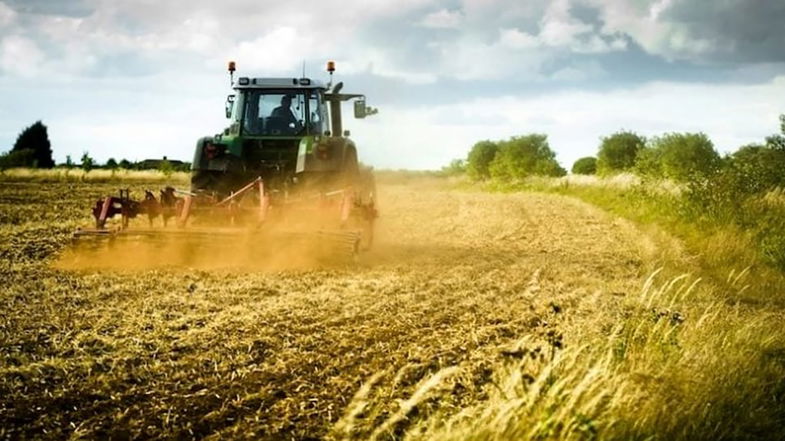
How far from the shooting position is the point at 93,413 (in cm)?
395

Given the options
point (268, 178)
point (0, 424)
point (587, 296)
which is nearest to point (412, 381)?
point (0, 424)

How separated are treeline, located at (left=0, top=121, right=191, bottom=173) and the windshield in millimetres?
24486

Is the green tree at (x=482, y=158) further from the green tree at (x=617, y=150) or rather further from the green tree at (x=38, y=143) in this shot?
the green tree at (x=38, y=143)

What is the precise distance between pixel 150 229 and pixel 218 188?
1.76m

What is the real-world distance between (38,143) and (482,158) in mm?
30165

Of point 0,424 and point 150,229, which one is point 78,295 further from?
point 0,424

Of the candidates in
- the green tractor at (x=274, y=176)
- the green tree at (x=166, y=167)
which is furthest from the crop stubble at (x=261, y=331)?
the green tree at (x=166, y=167)

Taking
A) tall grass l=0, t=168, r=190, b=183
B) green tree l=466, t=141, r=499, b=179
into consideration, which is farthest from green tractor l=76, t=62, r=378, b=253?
green tree l=466, t=141, r=499, b=179

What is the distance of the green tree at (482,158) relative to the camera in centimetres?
5753

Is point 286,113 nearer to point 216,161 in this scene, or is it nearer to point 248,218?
point 216,161

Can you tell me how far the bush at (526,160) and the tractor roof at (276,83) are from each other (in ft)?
116

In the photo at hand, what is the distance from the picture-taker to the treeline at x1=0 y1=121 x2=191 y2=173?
1363 inches

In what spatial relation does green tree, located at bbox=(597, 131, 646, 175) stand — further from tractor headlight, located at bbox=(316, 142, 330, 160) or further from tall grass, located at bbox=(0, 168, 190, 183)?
tractor headlight, located at bbox=(316, 142, 330, 160)

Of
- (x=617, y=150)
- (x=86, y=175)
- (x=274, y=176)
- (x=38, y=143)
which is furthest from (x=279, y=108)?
(x=617, y=150)
